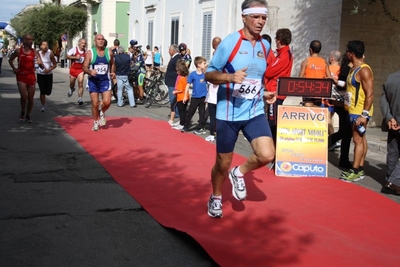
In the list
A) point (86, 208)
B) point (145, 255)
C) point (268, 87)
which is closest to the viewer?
point (145, 255)

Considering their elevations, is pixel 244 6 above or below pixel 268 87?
above

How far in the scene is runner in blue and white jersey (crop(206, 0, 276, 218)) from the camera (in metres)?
5.66

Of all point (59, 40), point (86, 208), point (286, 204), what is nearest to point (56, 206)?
point (86, 208)

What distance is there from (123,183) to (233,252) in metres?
2.83

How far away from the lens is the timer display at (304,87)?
8398 millimetres

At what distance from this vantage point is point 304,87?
8500 mm

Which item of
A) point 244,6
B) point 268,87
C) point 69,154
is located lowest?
point 69,154

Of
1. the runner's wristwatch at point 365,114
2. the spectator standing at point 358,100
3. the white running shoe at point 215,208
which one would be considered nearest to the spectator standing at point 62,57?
the spectator standing at point 358,100

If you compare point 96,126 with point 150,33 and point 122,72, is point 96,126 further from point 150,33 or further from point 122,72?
point 150,33

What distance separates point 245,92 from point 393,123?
9.36ft

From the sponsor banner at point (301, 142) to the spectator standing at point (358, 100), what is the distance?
461 millimetres

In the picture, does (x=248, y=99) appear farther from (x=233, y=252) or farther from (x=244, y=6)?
(x=233, y=252)

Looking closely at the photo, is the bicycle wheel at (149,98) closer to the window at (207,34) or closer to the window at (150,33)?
the window at (207,34)

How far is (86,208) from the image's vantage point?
624 centimetres
